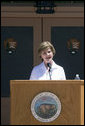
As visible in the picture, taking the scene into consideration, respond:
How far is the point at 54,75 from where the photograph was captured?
20.3 feet

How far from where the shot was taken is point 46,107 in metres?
5.84

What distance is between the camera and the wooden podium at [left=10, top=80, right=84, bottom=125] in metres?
5.78

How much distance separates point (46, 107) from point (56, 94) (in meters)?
0.19

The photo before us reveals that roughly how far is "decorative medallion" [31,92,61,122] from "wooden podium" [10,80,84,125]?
0.03 meters

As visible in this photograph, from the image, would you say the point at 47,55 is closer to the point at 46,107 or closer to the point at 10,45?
the point at 46,107

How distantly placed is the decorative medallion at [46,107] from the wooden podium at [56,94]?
33 mm

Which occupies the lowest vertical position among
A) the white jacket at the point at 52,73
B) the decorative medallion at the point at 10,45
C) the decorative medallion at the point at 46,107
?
the decorative medallion at the point at 46,107

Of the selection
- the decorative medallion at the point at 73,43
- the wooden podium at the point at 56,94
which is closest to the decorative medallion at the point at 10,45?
the decorative medallion at the point at 73,43

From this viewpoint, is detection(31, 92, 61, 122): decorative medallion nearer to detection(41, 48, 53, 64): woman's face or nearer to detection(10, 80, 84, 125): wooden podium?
detection(10, 80, 84, 125): wooden podium

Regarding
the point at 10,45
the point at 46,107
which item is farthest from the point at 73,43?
the point at 46,107

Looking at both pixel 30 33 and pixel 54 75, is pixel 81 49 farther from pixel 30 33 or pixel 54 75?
pixel 54 75

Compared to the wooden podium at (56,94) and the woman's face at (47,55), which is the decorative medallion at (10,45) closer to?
the woman's face at (47,55)

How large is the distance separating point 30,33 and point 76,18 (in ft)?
3.06

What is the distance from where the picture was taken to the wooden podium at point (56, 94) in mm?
5777
